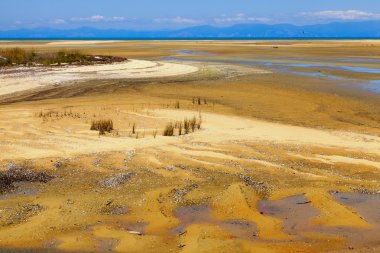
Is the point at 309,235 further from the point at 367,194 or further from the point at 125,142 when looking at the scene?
the point at 125,142

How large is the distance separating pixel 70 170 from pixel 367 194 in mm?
5295

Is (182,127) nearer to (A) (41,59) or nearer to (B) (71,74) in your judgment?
(B) (71,74)

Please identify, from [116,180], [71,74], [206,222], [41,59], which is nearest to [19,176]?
[116,180]

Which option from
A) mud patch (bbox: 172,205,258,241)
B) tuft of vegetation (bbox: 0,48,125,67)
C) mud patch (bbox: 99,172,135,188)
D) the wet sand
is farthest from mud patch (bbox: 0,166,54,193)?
tuft of vegetation (bbox: 0,48,125,67)

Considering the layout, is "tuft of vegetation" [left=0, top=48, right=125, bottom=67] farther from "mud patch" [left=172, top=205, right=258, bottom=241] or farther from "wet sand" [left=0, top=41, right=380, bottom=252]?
"mud patch" [left=172, top=205, right=258, bottom=241]

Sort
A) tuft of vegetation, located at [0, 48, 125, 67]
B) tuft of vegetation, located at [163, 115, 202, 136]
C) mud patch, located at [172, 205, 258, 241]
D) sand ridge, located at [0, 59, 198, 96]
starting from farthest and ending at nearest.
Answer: tuft of vegetation, located at [0, 48, 125, 67], sand ridge, located at [0, 59, 198, 96], tuft of vegetation, located at [163, 115, 202, 136], mud patch, located at [172, 205, 258, 241]

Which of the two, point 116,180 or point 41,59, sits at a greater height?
point 41,59

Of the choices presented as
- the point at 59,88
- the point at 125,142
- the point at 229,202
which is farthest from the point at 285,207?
the point at 59,88

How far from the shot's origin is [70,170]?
888 cm

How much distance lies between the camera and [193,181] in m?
8.30

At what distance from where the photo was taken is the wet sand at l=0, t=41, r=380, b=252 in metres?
5.98

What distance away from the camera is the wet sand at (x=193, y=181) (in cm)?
598

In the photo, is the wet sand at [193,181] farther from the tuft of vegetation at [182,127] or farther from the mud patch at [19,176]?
the tuft of vegetation at [182,127]

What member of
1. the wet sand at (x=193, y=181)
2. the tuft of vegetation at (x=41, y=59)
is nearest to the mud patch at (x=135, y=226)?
the wet sand at (x=193, y=181)
